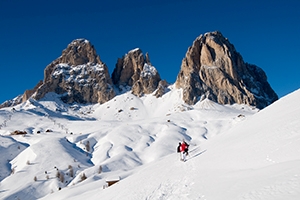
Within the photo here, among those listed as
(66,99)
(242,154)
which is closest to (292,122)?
(242,154)

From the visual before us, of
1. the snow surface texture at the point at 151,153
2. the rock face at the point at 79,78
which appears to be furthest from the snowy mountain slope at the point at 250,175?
the rock face at the point at 79,78

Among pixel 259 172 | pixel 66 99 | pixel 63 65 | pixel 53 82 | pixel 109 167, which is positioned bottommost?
pixel 259 172

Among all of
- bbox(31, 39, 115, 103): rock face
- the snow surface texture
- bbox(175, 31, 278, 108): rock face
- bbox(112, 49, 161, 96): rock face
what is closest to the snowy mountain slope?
the snow surface texture

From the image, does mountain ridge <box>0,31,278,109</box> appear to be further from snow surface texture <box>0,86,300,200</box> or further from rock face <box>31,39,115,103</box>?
snow surface texture <box>0,86,300,200</box>

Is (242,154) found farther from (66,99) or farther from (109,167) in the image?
(66,99)

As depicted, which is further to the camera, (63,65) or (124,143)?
(63,65)

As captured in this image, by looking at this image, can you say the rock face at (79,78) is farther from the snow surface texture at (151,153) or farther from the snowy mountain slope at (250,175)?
the snowy mountain slope at (250,175)
